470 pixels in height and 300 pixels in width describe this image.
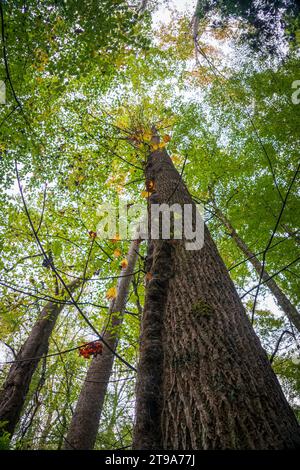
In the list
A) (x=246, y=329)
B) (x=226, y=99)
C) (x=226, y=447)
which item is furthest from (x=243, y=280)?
(x=226, y=447)

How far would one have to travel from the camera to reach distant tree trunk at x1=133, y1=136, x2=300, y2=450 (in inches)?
41.3

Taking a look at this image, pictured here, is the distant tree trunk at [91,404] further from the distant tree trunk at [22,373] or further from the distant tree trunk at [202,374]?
the distant tree trunk at [202,374]

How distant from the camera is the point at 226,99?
9367 millimetres

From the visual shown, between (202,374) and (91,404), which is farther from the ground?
(202,374)

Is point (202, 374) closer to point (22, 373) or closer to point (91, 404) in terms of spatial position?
point (91, 404)

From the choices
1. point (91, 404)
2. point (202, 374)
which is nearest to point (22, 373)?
point (91, 404)

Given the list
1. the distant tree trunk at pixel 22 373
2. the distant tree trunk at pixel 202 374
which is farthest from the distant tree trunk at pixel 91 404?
the distant tree trunk at pixel 202 374

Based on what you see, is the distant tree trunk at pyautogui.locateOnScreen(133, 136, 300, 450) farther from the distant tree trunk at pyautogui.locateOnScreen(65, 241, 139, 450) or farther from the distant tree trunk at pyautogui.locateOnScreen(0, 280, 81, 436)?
the distant tree trunk at pyautogui.locateOnScreen(0, 280, 81, 436)

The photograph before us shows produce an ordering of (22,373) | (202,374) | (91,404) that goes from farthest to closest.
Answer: (22,373) < (91,404) < (202,374)

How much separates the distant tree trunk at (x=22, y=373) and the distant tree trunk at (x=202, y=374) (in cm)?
295

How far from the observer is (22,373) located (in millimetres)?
4938

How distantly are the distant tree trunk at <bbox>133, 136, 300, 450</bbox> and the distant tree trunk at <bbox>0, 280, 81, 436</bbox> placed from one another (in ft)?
9.68

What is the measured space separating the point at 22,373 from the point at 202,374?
16.5ft

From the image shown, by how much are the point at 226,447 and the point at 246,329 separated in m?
0.67
